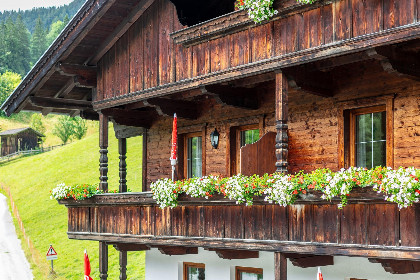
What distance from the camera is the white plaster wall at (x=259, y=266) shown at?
1357 cm

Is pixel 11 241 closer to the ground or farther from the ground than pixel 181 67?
closer to the ground

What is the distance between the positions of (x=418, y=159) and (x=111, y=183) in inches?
1603

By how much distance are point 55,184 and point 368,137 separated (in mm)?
48322

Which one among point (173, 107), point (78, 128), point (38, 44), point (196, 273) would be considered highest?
point (38, 44)

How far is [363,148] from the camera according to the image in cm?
1375

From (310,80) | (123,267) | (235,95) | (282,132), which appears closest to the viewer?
(282,132)

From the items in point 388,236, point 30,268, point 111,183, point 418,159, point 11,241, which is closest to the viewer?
point 388,236

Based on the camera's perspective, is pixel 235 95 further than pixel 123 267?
No

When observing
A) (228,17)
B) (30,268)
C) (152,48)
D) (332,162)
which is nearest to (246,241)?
(332,162)

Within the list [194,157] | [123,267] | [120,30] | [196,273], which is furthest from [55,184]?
[120,30]

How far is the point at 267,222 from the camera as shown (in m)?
13.1

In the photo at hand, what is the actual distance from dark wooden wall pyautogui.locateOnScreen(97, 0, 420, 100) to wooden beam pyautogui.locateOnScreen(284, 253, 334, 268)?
3852 millimetres

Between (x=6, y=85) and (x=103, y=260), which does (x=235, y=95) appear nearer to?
(x=103, y=260)

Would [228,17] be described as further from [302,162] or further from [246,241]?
[246,241]
